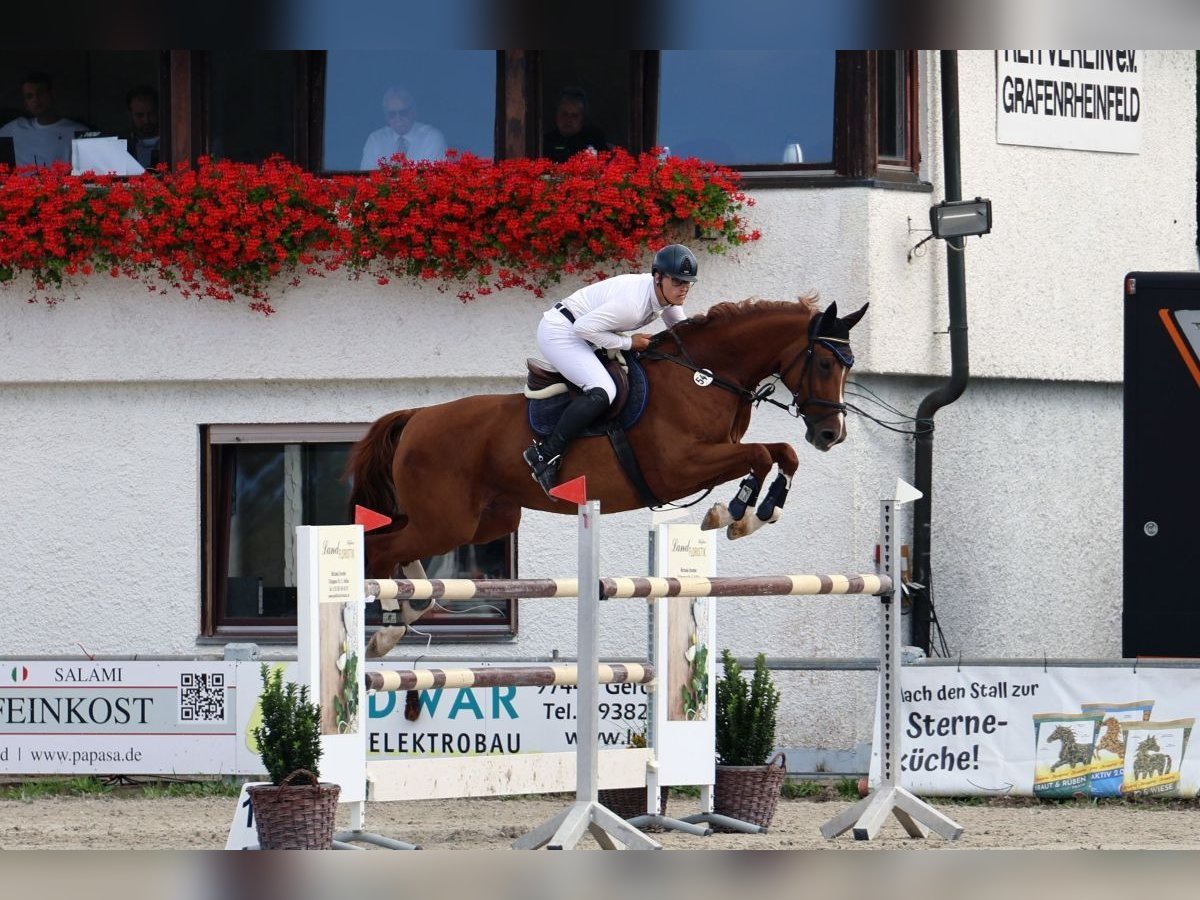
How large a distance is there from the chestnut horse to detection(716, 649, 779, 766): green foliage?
1.06m

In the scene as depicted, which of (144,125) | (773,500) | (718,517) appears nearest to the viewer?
(773,500)

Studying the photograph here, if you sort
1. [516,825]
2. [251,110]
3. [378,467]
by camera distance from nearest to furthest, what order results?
[378,467] < [516,825] < [251,110]

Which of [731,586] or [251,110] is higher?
[251,110]

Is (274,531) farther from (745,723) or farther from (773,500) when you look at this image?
(773,500)

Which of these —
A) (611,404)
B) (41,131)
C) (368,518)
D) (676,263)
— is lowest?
(368,518)

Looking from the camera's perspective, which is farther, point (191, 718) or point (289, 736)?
point (191, 718)

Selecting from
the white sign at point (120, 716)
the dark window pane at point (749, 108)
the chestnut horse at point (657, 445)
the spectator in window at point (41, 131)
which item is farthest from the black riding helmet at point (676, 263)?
the spectator in window at point (41, 131)

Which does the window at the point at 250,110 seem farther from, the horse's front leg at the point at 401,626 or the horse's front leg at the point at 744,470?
the horse's front leg at the point at 744,470

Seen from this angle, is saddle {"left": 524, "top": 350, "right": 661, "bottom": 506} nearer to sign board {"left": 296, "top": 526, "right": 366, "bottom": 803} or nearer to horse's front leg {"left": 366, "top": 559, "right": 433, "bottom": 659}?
horse's front leg {"left": 366, "top": 559, "right": 433, "bottom": 659}

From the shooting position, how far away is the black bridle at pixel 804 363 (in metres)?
6.39

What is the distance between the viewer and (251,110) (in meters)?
9.98

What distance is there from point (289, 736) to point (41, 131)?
228 inches

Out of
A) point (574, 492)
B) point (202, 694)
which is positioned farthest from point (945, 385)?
point (202, 694)

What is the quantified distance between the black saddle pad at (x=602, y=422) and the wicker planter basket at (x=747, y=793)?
1.64 meters
